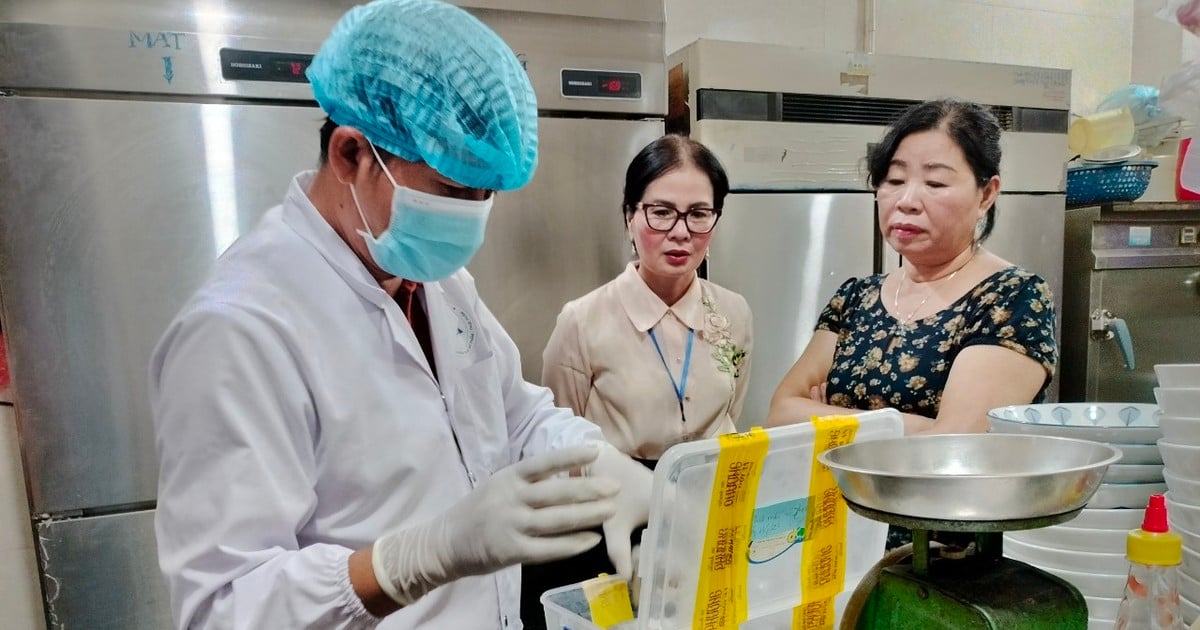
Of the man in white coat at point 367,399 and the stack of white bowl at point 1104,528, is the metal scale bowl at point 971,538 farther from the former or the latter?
the man in white coat at point 367,399

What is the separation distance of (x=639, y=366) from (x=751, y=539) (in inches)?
35.7

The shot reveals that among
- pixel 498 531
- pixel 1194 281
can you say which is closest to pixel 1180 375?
pixel 498 531

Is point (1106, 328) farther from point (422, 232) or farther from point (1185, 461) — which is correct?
point (422, 232)

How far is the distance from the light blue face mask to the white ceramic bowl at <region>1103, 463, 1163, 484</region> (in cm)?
88

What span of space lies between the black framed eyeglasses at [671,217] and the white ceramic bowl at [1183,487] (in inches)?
43.6

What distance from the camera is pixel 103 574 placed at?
160 cm

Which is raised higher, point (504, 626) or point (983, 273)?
point (983, 273)

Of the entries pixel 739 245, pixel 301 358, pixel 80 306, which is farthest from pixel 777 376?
pixel 80 306

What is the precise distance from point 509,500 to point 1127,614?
64 centimetres

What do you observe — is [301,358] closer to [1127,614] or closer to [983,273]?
[1127,614]

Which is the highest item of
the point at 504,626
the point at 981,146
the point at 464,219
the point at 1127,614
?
the point at 981,146

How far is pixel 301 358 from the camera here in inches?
32.8

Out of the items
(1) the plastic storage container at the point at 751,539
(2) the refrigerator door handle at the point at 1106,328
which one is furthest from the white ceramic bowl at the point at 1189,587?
(2) the refrigerator door handle at the point at 1106,328

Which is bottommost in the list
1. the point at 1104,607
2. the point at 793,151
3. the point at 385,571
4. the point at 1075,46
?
the point at 1104,607
